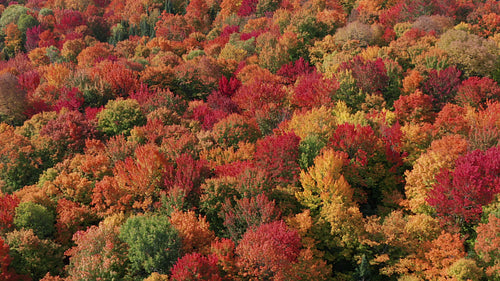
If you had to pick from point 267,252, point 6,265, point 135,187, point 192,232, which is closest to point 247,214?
point 192,232

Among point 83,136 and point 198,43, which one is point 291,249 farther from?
point 198,43

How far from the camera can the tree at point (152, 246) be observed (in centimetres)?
4269

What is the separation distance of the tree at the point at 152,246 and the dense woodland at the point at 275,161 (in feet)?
0.45

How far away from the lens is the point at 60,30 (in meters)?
143

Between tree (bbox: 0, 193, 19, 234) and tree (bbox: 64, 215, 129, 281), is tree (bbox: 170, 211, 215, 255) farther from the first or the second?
tree (bbox: 0, 193, 19, 234)

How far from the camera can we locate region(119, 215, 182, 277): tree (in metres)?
42.7

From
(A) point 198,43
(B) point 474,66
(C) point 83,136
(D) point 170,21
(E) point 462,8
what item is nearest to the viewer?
(C) point 83,136

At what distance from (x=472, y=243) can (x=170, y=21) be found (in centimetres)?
10376

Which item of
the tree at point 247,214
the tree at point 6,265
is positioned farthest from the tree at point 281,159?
the tree at point 6,265

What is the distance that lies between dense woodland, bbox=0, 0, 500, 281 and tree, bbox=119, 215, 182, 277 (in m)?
0.14

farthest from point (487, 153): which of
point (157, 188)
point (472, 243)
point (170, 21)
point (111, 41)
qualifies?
point (111, 41)

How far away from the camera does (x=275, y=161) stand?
181 feet

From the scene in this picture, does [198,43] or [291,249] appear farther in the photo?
[198,43]

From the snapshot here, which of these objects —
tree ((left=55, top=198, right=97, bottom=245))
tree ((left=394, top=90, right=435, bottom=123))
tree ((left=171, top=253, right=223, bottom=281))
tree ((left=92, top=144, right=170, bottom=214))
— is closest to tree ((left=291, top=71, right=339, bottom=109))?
tree ((left=394, top=90, right=435, bottom=123))
